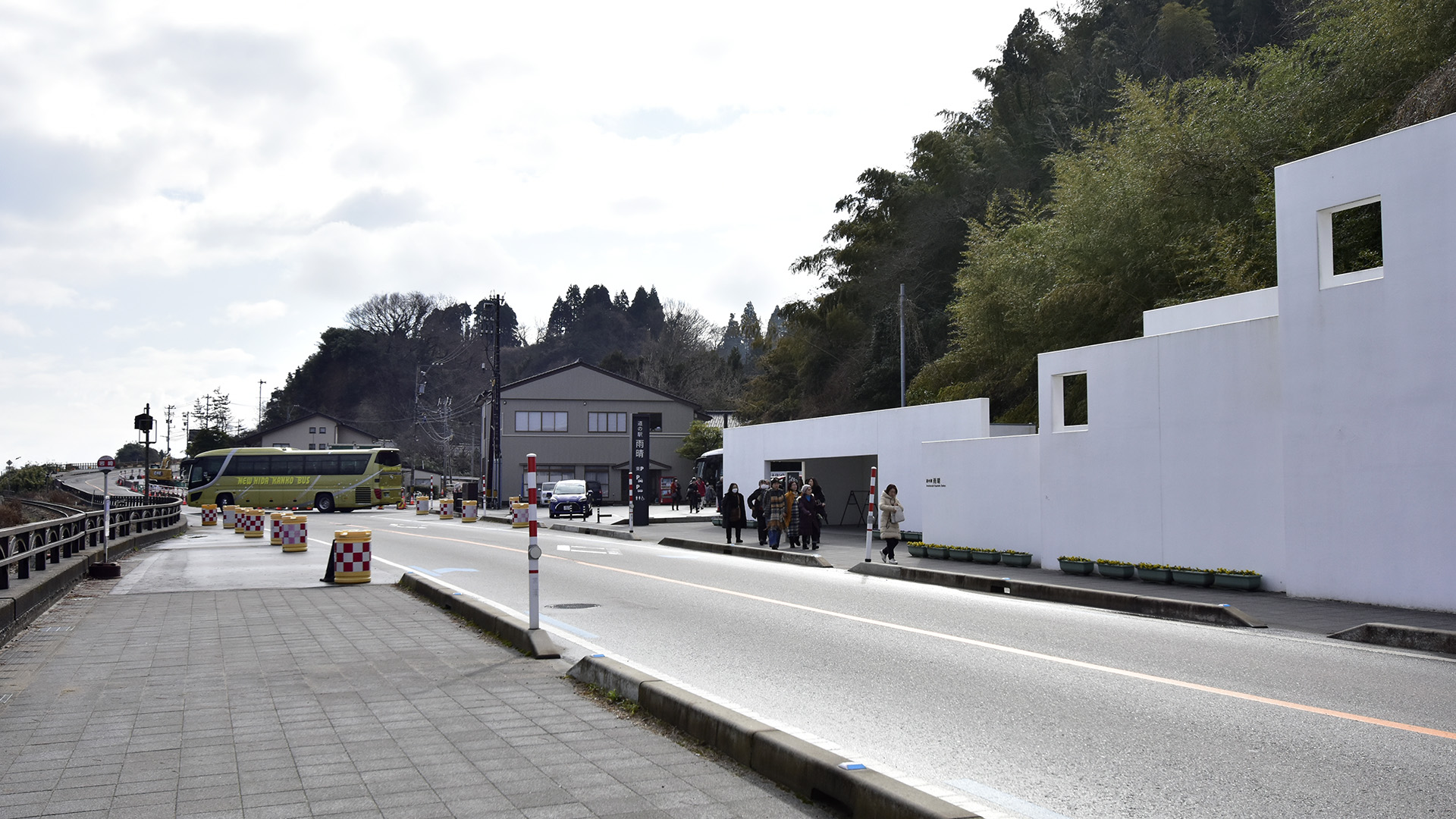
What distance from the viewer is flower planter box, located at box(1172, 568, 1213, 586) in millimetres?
Result: 15273

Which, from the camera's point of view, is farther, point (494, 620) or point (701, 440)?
point (701, 440)

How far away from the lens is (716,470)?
53.2 m

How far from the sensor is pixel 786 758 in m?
5.27

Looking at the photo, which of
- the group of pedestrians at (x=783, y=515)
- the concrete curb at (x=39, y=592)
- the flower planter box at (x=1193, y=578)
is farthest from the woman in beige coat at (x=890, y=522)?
the concrete curb at (x=39, y=592)

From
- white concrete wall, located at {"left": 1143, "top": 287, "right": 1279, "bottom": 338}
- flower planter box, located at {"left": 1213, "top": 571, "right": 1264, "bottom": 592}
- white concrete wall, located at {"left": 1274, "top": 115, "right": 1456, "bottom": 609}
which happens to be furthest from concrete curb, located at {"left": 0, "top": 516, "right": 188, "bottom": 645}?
white concrete wall, located at {"left": 1143, "top": 287, "right": 1279, "bottom": 338}

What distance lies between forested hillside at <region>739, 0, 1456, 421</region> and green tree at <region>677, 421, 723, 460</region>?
339 centimetres

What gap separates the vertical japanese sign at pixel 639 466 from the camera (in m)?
36.2

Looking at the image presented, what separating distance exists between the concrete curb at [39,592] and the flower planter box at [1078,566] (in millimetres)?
14972

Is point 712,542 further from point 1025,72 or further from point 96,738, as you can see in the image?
point 1025,72

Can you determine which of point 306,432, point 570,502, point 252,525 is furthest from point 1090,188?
point 306,432

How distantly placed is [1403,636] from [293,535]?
2283 cm

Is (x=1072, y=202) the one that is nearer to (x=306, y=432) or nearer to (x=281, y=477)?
(x=281, y=477)

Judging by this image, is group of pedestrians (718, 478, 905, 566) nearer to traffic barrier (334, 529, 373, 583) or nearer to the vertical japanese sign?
the vertical japanese sign

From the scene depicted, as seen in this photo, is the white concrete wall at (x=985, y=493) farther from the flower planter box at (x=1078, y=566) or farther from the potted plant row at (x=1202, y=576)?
the potted plant row at (x=1202, y=576)
